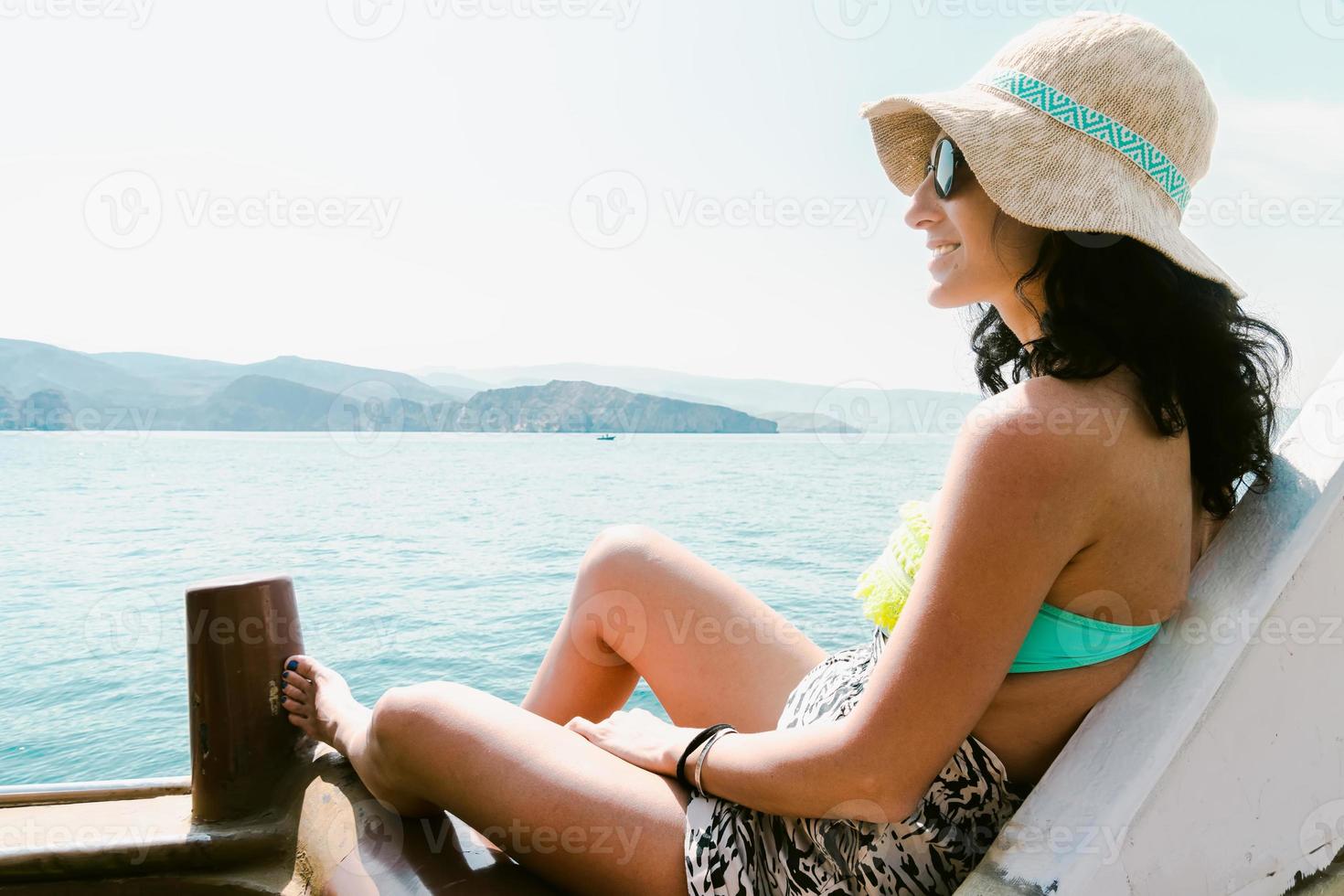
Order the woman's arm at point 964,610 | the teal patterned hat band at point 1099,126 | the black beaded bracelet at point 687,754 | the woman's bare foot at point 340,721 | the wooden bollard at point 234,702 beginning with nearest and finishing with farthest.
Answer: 1. the woman's arm at point 964,610
2. the teal patterned hat band at point 1099,126
3. the black beaded bracelet at point 687,754
4. the woman's bare foot at point 340,721
5. the wooden bollard at point 234,702

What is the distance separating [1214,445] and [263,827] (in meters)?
1.86

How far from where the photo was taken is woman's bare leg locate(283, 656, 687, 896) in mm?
1315

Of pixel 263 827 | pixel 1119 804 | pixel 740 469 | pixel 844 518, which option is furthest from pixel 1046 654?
pixel 740 469

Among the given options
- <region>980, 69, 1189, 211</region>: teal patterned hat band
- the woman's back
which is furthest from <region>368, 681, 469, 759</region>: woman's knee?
<region>980, 69, 1189, 211</region>: teal patterned hat band

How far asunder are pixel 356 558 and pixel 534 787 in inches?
604

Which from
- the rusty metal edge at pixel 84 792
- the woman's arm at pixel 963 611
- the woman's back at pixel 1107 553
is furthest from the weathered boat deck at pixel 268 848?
the woman's back at pixel 1107 553

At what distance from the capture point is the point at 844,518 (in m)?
20.1

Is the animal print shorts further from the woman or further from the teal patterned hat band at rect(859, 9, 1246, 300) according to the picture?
the teal patterned hat band at rect(859, 9, 1246, 300)

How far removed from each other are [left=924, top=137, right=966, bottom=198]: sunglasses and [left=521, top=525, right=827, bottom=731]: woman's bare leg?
0.81 metres

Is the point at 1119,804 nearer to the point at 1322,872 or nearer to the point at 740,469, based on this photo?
the point at 1322,872

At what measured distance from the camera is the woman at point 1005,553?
107cm

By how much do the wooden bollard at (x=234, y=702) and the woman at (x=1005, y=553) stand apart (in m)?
0.66

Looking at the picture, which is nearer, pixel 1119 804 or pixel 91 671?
pixel 1119 804

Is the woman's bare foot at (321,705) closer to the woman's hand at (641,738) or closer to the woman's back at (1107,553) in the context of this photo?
the woman's hand at (641,738)
